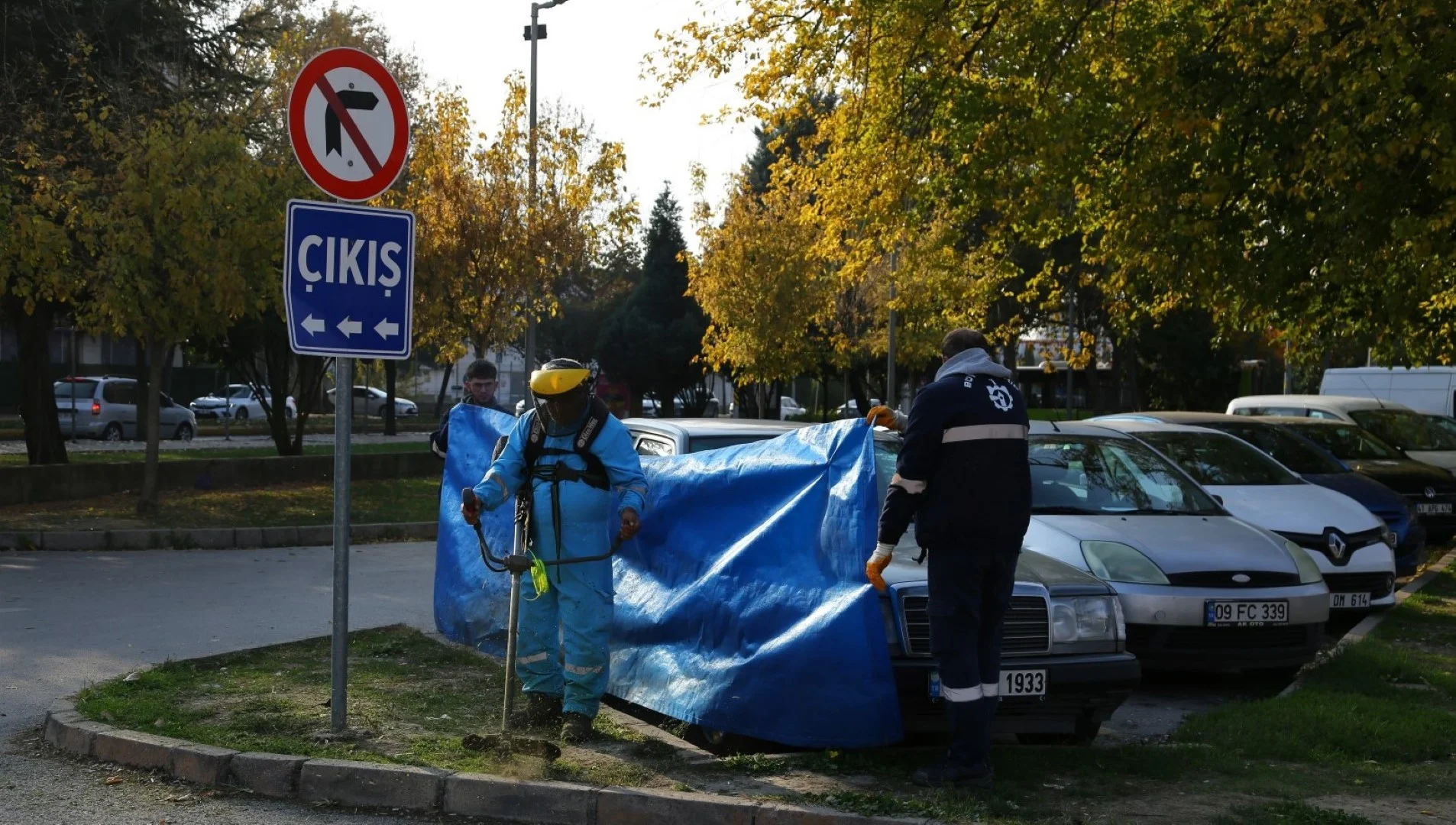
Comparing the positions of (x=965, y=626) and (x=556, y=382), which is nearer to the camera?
(x=965, y=626)

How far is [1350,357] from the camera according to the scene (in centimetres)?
4566

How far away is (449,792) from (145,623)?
5328 mm

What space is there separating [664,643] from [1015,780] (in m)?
1.88

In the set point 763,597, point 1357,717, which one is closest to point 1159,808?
point 763,597

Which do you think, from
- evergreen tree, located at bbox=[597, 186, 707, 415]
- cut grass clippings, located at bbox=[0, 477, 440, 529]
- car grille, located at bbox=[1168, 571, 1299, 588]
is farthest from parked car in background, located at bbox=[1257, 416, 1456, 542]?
evergreen tree, located at bbox=[597, 186, 707, 415]

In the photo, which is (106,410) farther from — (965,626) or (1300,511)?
(965,626)

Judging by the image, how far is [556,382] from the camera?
643 centimetres

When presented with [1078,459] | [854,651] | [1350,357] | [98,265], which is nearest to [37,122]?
[98,265]

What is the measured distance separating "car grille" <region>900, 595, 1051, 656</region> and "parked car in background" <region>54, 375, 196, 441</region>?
3544 cm

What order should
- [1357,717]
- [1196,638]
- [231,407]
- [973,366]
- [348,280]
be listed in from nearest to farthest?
[973,366], [348,280], [1357,717], [1196,638], [231,407]

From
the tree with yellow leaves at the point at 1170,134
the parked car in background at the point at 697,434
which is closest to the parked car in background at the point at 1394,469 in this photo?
the tree with yellow leaves at the point at 1170,134

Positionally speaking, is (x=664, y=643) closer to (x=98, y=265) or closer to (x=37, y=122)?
(x=98, y=265)

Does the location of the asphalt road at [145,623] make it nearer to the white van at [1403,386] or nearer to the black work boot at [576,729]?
the black work boot at [576,729]

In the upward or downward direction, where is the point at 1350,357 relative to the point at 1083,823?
upward
